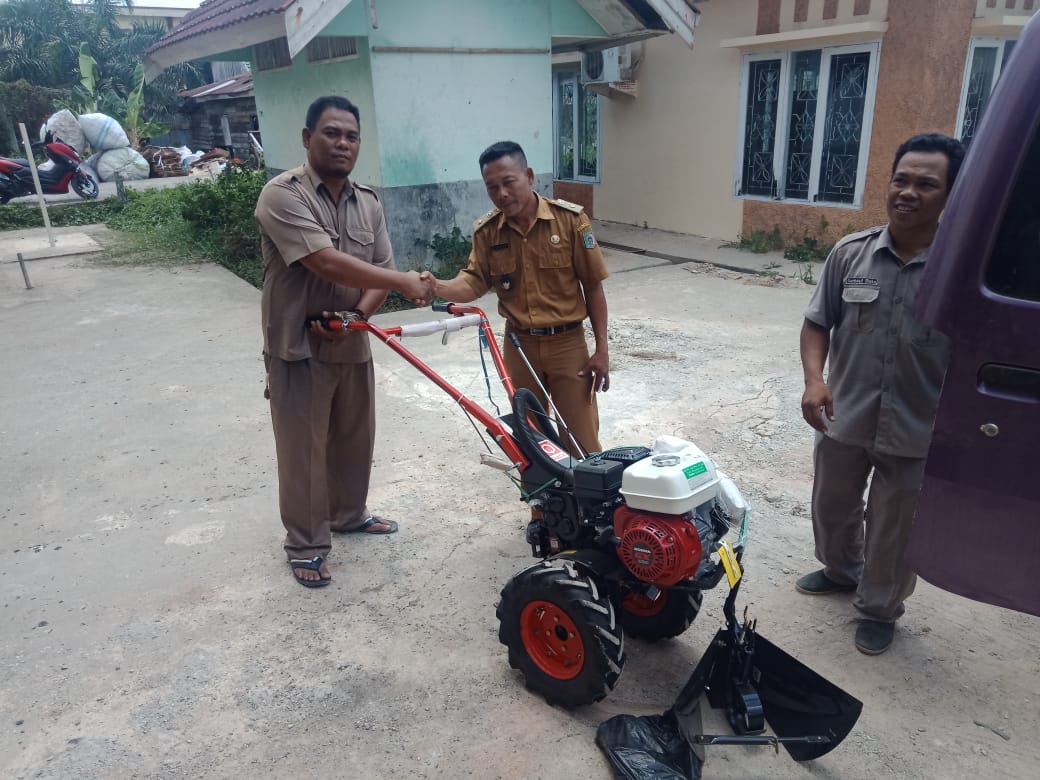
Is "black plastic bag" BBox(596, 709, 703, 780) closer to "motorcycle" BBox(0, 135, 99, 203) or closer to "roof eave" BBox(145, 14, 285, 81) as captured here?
"roof eave" BBox(145, 14, 285, 81)

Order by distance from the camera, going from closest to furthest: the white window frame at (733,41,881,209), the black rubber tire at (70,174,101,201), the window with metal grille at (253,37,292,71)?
1. the white window frame at (733,41,881,209)
2. the window with metal grille at (253,37,292,71)
3. the black rubber tire at (70,174,101,201)

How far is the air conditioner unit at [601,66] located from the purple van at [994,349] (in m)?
9.13

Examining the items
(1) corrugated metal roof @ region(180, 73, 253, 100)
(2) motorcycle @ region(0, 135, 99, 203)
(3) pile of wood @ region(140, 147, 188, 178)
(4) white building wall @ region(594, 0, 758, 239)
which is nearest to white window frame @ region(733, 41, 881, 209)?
(4) white building wall @ region(594, 0, 758, 239)

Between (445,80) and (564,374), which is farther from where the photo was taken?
(445,80)

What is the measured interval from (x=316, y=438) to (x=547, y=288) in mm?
1147

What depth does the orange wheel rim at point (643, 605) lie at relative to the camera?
2.69 metres

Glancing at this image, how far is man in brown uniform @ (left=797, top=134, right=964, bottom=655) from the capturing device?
2.37 metres

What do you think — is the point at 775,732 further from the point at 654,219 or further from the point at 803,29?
the point at 654,219

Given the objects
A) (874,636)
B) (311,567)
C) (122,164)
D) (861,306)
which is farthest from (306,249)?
(122,164)

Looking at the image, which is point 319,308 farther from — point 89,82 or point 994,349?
point 89,82

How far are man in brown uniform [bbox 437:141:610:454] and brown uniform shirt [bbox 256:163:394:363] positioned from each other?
1.30ft

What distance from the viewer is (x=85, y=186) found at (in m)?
16.5

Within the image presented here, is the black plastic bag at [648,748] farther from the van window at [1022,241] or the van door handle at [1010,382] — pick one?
the van window at [1022,241]

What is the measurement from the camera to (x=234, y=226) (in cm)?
1031
